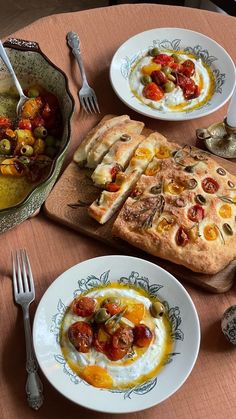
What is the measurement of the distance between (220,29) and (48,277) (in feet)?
4.98

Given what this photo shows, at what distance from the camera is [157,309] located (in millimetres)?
1648

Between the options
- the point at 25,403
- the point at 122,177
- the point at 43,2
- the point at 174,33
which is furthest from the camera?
the point at 43,2

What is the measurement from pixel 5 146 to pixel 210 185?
31.0 inches

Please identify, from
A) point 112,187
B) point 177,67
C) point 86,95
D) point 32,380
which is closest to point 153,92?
point 177,67

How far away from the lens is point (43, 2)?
465 centimetres

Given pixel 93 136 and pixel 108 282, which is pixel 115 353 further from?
pixel 93 136

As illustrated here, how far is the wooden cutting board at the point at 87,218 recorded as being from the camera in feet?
5.90

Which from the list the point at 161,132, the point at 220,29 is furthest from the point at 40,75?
the point at 220,29

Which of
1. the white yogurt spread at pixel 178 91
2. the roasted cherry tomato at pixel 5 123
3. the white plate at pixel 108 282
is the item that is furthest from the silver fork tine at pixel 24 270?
the white yogurt spread at pixel 178 91

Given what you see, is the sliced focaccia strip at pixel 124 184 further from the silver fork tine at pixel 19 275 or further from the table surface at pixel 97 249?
the silver fork tine at pixel 19 275

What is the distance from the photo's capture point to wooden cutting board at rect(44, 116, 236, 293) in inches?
70.8

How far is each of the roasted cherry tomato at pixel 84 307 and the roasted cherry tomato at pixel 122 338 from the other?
12cm

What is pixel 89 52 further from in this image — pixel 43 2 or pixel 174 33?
pixel 43 2

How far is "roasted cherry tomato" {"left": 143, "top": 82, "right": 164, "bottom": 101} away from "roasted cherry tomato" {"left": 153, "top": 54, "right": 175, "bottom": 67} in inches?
5.9
